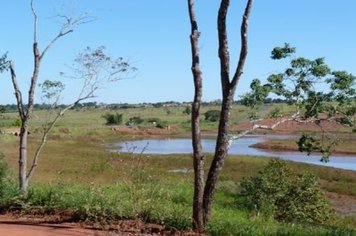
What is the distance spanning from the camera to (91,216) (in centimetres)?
A: 1124

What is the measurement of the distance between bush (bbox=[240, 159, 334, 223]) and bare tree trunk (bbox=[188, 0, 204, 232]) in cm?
724

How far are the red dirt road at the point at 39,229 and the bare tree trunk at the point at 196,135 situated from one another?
1647 mm

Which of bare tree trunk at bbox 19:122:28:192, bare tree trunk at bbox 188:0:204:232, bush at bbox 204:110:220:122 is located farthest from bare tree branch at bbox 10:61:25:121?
bush at bbox 204:110:220:122

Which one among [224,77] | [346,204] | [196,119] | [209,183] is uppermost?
[224,77]

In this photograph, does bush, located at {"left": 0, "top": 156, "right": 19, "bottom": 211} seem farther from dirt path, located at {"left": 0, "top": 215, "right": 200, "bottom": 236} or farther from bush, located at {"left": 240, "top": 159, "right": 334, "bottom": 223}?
bush, located at {"left": 240, "top": 159, "right": 334, "bottom": 223}

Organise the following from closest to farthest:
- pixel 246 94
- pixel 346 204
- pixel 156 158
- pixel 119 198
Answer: pixel 119 198
pixel 246 94
pixel 346 204
pixel 156 158

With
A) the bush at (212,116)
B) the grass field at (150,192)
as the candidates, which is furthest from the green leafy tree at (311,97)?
the bush at (212,116)

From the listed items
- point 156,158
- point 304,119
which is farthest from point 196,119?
point 156,158

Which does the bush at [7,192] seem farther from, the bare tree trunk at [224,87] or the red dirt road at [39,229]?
the bare tree trunk at [224,87]

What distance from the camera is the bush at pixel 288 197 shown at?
17.7 m

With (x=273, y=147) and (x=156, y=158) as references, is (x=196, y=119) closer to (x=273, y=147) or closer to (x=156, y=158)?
→ (x=156, y=158)

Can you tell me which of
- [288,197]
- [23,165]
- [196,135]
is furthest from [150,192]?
[288,197]

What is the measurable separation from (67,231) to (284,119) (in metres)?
5.56

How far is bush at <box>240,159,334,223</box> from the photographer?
17672 mm
